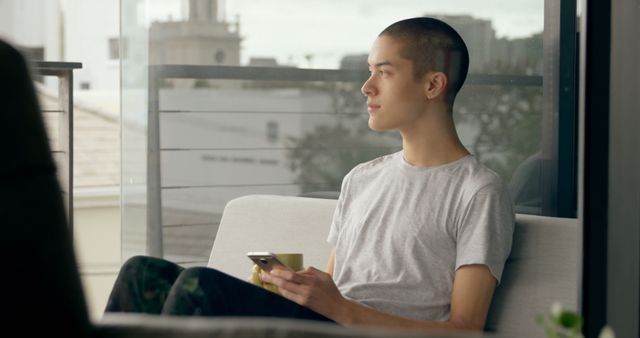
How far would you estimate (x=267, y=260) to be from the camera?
1.97 metres

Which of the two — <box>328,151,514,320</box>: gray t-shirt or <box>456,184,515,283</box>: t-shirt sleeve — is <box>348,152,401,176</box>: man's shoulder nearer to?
<box>328,151,514,320</box>: gray t-shirt

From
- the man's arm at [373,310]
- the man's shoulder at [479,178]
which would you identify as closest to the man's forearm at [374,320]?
the man's arm at [373,310]

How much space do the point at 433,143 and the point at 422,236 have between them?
0.22m

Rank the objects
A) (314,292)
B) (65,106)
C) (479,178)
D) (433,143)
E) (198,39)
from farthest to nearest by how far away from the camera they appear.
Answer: (65,106) < (198,39) < (433,143) < (479,178) < (314,292)

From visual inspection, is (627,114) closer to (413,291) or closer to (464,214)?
(464,214)

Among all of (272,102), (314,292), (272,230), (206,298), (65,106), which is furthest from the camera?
(65,106)

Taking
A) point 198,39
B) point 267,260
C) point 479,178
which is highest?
point 198,39

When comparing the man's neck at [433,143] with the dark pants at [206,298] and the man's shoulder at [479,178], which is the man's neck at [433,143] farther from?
the dark pants at [206,298]

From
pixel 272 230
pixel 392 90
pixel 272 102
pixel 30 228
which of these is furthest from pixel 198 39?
pixel 30 228

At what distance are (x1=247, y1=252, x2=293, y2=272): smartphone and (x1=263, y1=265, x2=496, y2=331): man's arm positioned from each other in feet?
0.14

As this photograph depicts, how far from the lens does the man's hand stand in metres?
1.87

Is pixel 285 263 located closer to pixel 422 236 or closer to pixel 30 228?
pixel 422 236

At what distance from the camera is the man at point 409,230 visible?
6.15 ft

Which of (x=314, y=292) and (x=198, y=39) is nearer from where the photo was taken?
(x=314, y=292)
